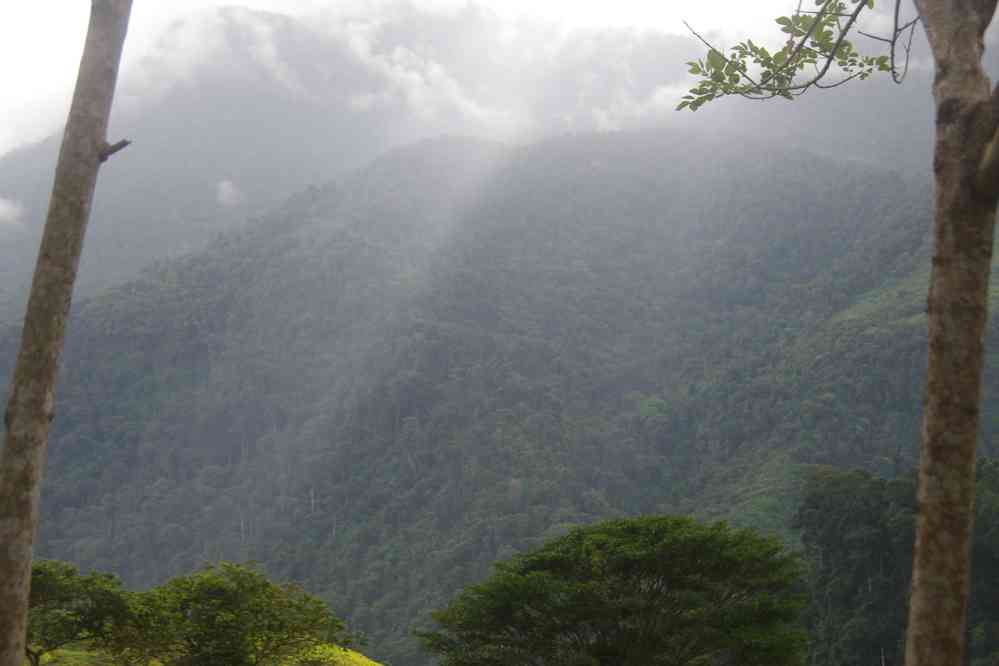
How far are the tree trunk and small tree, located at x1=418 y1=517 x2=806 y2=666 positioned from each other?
1280 cm

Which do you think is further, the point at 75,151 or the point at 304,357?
the point at 304,357

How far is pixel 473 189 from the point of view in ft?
540

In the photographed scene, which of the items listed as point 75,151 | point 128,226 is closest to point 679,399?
point 75,151

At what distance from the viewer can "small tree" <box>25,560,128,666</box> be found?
Result: 13148mm

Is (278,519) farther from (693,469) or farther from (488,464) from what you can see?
(693,469)

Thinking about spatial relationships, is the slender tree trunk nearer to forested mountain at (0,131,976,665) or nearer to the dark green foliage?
the dark green foliage

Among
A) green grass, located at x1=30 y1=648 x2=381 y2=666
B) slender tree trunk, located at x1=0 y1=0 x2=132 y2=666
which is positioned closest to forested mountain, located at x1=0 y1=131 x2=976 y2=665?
green grass, located at x1=30 y1=648 x2=381 y2=666

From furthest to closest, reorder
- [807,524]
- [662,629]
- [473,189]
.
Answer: [473,189] < [807,524] < [662,629]

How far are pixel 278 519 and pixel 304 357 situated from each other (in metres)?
32.4

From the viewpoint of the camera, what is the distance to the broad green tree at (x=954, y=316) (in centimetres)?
271

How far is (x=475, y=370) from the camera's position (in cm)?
10862

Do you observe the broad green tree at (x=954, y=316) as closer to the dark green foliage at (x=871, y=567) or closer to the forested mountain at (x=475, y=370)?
the dark green foliage at (x=871, y=567)

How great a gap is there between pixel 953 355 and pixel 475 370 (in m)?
106

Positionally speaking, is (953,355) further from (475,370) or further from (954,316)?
(475,370)
